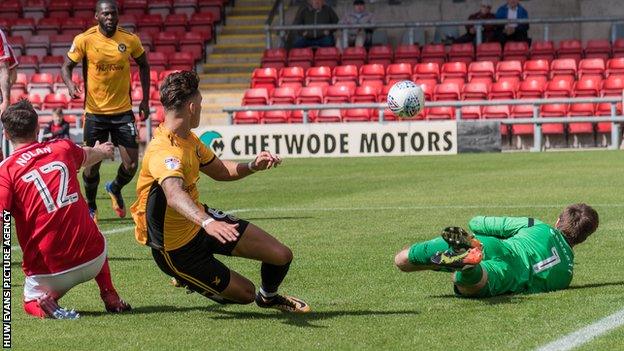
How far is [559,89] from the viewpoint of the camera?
28.5m

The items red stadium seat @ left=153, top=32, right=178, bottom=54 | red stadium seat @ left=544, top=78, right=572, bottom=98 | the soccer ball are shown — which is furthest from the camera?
red stadium seat @ left=153, top=32, right=178, bottom=54

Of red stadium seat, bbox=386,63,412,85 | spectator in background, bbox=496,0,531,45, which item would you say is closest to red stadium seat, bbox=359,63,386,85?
red stadium seat, bbox=386,63,412,85

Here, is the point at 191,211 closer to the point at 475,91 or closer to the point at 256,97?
the point at 475,91

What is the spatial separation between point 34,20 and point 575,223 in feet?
98.6

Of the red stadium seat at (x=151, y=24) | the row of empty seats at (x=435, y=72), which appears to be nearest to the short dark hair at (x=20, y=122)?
the row of empty seats at (x=435, y=72)

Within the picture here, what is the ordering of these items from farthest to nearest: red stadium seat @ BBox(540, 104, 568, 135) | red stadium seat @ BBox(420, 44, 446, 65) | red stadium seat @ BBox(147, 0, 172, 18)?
red stadium seat @ BBox(147, 0, 172, 18) → red stadium seat @ BBox(420, 44, 446, 65) → red stadium seat @ BBox(540, 104, 568, 135)

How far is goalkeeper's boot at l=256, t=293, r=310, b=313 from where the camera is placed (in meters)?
7.84

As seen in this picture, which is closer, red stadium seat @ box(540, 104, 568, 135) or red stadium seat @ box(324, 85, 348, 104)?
red stadium seat @ box(540, 104, 568, 135)

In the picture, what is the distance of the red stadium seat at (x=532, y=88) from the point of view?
28.7 m

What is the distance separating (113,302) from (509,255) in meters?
2.49

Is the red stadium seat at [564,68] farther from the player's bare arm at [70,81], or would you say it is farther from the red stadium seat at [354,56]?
the player's bare arm at [70,81]

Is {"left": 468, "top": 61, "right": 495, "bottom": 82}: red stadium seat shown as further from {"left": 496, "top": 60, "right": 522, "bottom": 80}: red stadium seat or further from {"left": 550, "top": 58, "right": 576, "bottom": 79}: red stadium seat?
{"left": 550, "top": 58, "right": 576, "bottom": 79}: red stadium seat

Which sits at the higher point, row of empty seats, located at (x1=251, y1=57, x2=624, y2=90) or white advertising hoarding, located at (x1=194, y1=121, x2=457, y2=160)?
row of empty seats, located at (x1=251, y1=57, x2=624, y2=90)

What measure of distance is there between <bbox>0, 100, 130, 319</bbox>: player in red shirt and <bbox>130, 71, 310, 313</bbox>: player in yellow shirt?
1.29 ft
